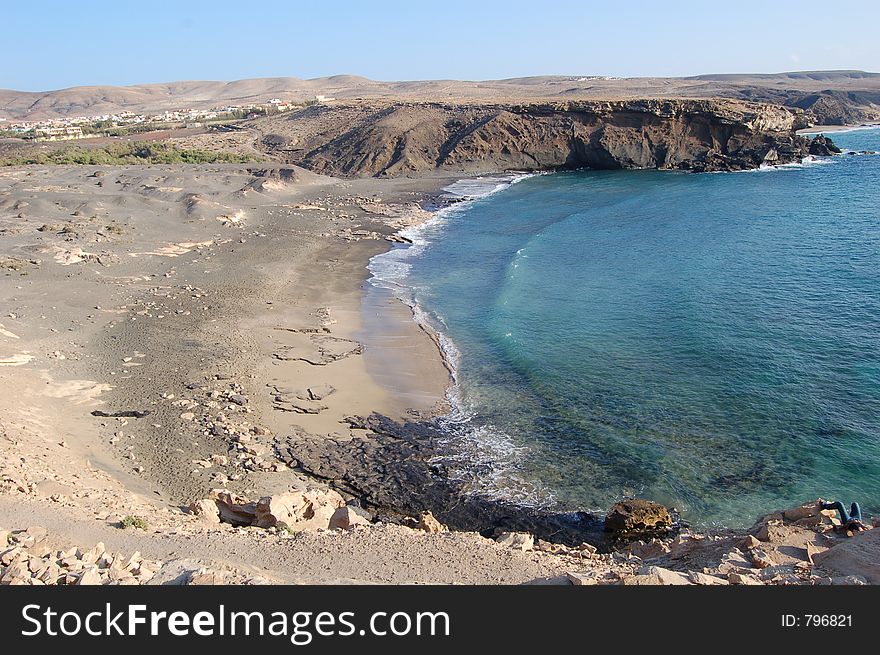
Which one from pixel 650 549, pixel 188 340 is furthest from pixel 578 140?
pixel 650 549

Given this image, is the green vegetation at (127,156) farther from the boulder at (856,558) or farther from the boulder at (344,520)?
the boulder at (856,558)

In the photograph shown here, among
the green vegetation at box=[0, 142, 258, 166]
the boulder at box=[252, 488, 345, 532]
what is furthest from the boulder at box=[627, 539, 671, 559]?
the green vegetation at box=[0, 142, 258, 166]

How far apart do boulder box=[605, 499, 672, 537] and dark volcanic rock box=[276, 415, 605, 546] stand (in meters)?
0.51

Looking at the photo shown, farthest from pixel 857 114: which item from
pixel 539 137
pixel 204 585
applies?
pixel 204 585

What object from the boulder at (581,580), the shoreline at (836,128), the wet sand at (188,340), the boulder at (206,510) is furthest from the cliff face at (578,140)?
the boulder at (581,580)

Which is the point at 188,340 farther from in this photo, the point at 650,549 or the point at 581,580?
the point at 581,580

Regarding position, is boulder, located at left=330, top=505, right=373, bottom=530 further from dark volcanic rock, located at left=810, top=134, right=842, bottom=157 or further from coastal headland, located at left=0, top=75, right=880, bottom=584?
dark volcanic rock, located at left=810, top=134, right=842, bottom=157

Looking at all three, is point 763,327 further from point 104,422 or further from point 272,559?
point 104,422

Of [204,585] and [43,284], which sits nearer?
[204,585]

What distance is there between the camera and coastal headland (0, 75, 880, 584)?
38.0 feet

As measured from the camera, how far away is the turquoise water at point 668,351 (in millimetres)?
18156

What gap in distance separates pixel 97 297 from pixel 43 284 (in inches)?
111

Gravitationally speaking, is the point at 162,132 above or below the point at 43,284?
above

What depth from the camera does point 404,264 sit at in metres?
41.5
